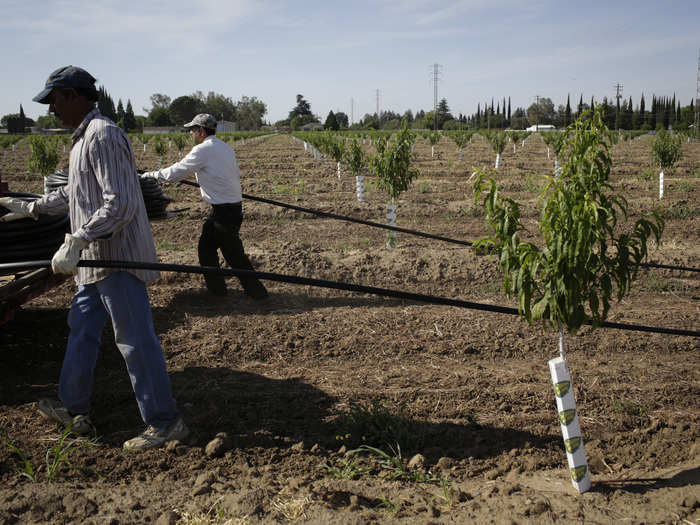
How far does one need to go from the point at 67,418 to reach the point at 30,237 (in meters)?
1.54

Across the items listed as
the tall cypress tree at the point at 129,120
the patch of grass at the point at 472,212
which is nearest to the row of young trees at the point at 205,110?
the tall cypress tree at the point at 129,120

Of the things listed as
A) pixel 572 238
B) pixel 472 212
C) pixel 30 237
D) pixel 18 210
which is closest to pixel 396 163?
pixel 472 212

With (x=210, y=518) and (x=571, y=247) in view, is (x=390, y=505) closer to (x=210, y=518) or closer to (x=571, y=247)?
(x=210, y=518)

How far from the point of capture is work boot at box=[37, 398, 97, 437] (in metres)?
3.35

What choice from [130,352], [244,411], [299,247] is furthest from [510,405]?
[299,247]

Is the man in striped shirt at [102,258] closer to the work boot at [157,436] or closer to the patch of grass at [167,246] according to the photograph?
the work boot at [157,436]

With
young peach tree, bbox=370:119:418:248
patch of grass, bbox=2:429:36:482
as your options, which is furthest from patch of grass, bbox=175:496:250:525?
young peach tree, bbox=370:119:418:248

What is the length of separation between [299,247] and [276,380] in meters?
4.13

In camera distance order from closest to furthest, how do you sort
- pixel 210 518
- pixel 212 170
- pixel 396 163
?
Result: 1. pixel 210 518
2. pixel 212 170
3. pixel 396 163

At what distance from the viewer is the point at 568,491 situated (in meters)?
2.89

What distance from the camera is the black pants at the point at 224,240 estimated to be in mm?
5934

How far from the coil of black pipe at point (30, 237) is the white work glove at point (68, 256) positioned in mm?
1422

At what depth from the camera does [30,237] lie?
13.8ft

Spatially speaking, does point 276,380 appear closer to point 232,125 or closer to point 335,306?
point 335,306
